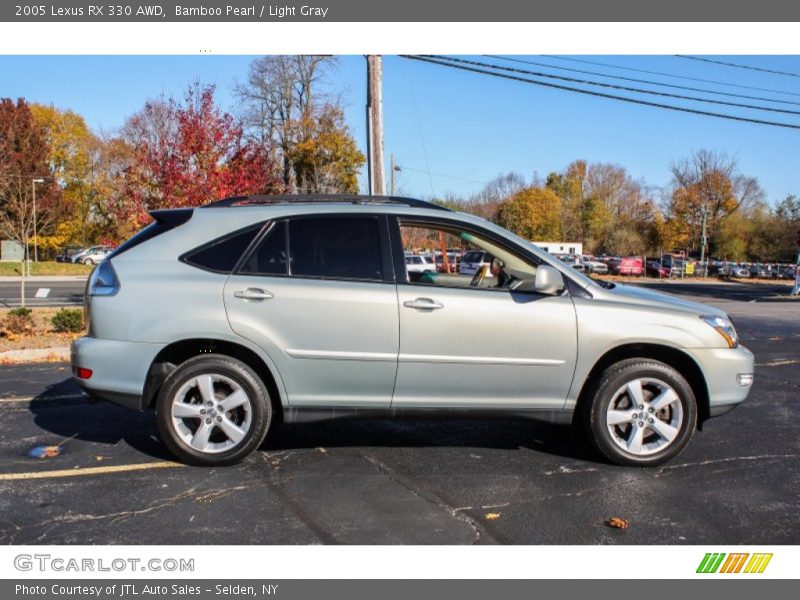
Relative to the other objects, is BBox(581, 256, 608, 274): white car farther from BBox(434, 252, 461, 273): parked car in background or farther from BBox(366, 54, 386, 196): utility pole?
BBox(434, 252, 461, 273): parked car in background

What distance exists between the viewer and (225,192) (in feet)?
43.0

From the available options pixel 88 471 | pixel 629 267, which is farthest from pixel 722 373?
pixel 629 267

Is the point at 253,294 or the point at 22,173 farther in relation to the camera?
the point at 22,173

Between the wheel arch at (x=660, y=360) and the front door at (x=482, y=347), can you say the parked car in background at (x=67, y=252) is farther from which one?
the wheel arch at (x=660, y=360)

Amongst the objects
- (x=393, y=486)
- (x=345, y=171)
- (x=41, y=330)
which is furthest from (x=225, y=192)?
(x=345, y=171)

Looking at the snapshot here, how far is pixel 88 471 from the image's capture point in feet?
14.5

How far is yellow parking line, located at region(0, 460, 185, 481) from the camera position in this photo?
14.1ft

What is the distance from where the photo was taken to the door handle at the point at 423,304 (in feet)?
14.4

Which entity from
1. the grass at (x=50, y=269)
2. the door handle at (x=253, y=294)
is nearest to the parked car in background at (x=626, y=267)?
the grass at (x=50, y=269)

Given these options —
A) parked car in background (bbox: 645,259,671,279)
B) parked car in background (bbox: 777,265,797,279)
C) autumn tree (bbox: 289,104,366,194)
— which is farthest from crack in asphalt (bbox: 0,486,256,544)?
parked car in background (bbox: 777,265,797,279)

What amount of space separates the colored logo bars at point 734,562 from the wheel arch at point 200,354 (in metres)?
2.67

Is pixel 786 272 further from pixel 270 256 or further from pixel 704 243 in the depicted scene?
pixel 270 256

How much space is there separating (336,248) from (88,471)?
2225 mm

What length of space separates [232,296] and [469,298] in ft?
5.17
